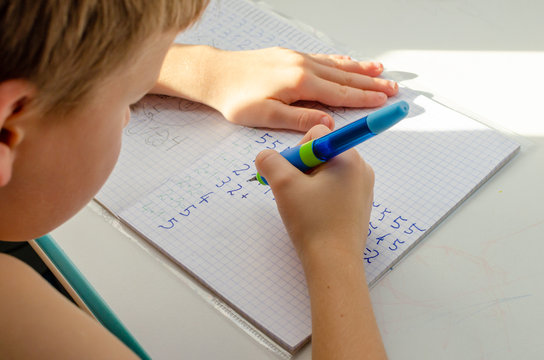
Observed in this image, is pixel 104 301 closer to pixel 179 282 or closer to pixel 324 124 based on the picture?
pixel 179 282

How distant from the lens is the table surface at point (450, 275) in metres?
0.58

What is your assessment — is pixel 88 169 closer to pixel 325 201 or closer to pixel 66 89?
pixel 66 89

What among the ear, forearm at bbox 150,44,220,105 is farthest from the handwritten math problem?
the ear

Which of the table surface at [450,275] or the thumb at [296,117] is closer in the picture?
the table surface at [450,275]

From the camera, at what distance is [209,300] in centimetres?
62

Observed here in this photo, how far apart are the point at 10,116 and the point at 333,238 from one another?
34 centimetres

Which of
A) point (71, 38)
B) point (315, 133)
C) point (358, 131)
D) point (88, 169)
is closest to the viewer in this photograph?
point (71, 38)

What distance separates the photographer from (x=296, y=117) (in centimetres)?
81

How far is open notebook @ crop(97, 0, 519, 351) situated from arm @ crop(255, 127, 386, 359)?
0.09 feet

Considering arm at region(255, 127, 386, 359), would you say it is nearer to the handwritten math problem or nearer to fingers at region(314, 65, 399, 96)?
the handwritten math problem

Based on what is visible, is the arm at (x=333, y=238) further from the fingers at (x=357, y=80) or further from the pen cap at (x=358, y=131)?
the fingers at (x=357, y=80)

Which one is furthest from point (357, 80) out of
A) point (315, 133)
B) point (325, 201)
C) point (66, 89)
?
point (66, 89)

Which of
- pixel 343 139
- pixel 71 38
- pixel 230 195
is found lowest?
pixel 230 195

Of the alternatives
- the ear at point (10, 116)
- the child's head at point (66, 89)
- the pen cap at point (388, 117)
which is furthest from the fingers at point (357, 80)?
the ear at point (10, 116)
